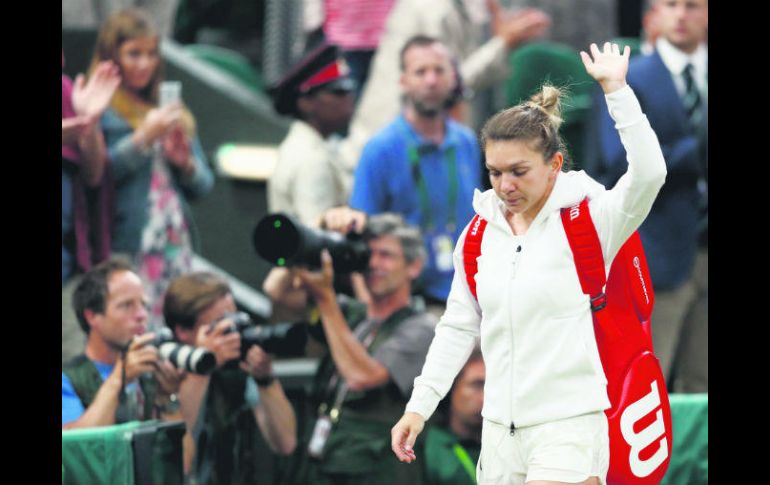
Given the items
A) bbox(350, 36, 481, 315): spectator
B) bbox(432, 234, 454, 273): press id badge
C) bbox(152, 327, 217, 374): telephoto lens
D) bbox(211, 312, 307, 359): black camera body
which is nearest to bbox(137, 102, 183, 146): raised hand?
bbox(350, 36, 481, 315): spectator

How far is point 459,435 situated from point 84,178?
1.89 metres

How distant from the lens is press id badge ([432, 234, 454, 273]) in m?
7.37

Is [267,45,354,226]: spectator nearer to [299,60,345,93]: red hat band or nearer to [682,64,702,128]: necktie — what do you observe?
[299,60,345,93]: red hat band

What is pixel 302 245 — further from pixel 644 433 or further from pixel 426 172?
pixel 644 433

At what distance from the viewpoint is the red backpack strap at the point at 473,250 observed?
491 centimetres

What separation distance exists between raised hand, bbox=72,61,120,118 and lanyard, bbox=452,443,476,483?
2.01m

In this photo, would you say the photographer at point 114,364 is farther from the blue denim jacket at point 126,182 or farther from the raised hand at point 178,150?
the raised hand at point 178,150

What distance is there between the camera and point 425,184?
7.45 meters

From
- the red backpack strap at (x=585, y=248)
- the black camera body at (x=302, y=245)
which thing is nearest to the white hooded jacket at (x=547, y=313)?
the red backpack strap at (x=585, y=248)

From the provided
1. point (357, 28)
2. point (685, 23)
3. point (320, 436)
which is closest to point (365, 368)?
point (320, 436)

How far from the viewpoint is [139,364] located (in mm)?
6211
